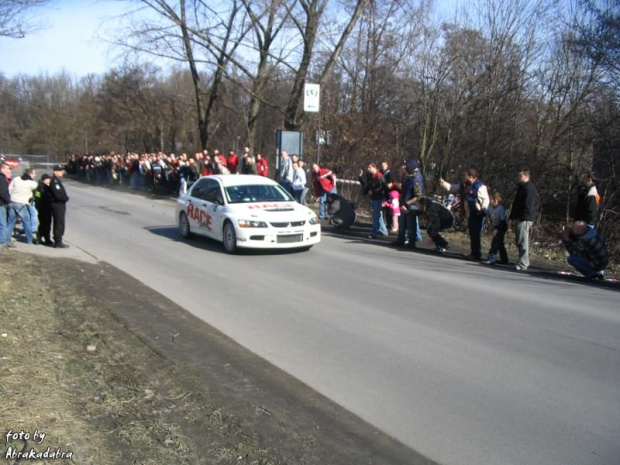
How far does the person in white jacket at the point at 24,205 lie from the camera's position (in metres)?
12.0

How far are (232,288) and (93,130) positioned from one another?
58025 mm

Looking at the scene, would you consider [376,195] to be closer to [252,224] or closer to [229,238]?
[252,224]

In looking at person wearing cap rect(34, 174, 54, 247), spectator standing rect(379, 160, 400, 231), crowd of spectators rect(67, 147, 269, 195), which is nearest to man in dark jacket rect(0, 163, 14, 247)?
person wearing cap rect(34, 174, 54, 247)

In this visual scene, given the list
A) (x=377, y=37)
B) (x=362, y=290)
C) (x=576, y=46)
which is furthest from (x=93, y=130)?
(x=362, y=290)

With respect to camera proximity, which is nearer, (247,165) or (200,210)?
(200,210)

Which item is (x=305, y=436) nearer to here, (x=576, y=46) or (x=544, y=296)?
(x=544, y=296)

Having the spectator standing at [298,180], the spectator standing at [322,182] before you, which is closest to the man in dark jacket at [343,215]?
the spectator standing at [322,182]

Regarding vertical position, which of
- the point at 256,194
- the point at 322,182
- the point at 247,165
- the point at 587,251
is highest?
the point at 247,165

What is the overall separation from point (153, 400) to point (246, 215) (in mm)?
7030

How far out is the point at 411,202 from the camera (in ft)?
42.0

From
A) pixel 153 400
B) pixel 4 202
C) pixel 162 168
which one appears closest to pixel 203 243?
pixel 4 202

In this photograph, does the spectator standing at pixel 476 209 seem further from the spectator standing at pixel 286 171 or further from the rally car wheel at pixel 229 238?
the spectator standing at pixel 286 171

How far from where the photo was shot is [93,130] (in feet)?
199

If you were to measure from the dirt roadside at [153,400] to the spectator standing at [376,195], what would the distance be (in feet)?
27.3
